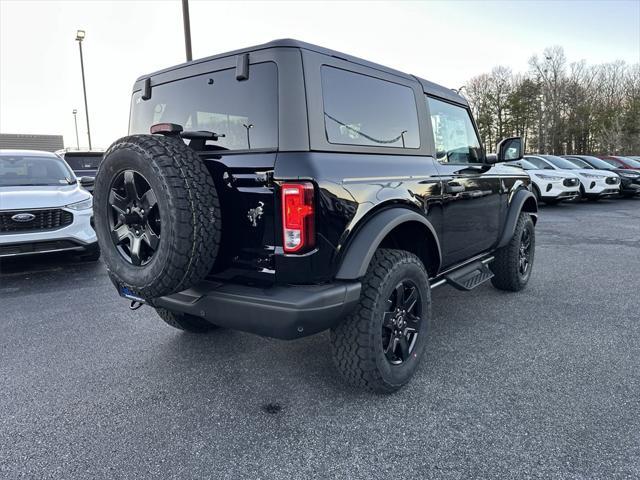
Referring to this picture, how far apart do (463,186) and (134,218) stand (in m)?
2.45

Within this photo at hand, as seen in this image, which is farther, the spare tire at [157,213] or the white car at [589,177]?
the white car at [589,177]

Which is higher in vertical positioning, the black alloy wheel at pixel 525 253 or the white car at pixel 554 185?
the white car at pixel 554 185

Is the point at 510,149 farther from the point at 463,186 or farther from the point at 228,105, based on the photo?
the point at 228,105

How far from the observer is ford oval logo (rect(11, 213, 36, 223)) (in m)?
5.23

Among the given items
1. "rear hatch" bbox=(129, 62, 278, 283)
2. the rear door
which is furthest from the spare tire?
the rear door

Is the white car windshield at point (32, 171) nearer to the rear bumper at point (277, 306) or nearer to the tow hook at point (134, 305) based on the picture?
the tow hook at point (134, 305)

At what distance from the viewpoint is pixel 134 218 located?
233 centimetres

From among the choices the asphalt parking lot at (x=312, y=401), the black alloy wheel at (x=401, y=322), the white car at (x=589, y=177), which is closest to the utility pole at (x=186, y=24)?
the asphalt parking lot at (x=312, y=401)

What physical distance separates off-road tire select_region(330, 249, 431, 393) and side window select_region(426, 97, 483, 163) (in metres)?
1.23

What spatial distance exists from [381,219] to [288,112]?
31.1 inches

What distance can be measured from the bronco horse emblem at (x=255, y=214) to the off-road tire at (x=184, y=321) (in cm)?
147

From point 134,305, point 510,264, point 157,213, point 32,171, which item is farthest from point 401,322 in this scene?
point 32,171

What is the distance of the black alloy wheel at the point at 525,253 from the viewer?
4722 millimetres

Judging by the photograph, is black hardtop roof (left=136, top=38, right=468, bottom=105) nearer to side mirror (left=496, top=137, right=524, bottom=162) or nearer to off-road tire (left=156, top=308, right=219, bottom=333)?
side mirror (left=496, top=137, right=524, bottom=162)
